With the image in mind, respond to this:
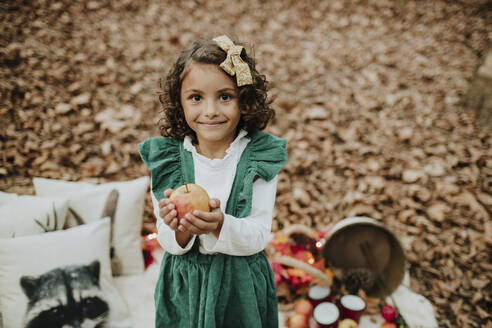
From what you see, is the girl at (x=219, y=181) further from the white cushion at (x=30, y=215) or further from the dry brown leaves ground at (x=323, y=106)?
the dry brown leaves ground at (x=323, y=106)

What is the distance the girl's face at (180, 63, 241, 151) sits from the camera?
3.94 feet

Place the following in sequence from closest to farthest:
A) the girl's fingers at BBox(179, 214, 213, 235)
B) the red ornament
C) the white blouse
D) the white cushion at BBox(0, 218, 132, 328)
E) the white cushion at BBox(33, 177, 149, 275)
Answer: the girl's fingers at BBox(179, 214, 213, 235)
the white blouse
the white cushion at BBox(0, 218, 132, 328)
the red ornament
the white cushion at BBox(33, 177, 149, 275)

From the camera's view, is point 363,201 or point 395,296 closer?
point 395,296

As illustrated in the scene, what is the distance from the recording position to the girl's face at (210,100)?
47.3 inches

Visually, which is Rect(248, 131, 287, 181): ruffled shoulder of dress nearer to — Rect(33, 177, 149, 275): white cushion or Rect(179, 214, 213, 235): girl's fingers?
Rect(179, 214, 213, 235): girl's fingers

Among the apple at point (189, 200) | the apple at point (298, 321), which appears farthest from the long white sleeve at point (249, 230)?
the apple at point (298, 321)

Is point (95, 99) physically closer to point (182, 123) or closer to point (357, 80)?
point (182, 123)

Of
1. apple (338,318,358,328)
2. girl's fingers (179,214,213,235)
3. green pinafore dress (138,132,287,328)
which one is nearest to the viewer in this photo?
girl's fingers (179,214,213,235)

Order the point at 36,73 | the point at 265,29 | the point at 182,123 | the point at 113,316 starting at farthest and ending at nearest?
the point at 265,29
the point at 36,73
the point at 113,316
the point at 182,123

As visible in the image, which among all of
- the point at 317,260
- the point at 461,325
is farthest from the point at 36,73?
the point at 461,325

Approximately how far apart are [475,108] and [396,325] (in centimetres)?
246

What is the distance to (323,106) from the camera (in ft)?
11.3

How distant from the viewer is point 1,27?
3.24 m

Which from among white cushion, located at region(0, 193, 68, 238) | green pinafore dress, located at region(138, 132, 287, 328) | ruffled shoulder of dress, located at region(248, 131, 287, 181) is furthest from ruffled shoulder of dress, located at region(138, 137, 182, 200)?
white cushion, located at region(0, 193, 68, 238)
